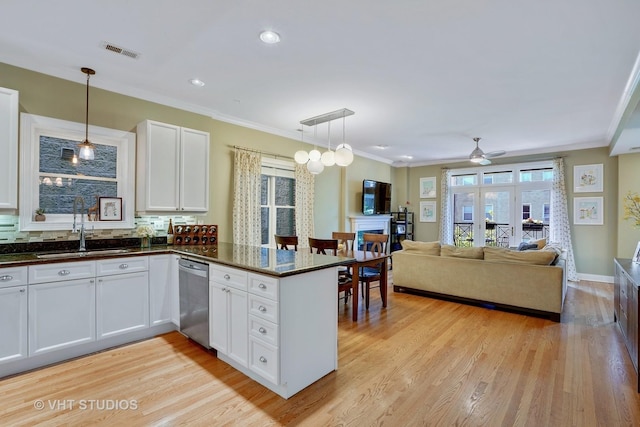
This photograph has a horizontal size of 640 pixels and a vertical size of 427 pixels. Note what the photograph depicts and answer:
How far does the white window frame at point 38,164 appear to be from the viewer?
303 cm

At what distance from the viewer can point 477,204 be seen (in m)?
7.79

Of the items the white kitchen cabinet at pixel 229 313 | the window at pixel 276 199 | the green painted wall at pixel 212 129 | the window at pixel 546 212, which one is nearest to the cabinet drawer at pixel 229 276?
the white kitchen cabinet at pixel 229 313

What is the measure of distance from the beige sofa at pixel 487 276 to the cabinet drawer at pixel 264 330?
3390mm

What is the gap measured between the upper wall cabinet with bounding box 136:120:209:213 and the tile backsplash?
0.95 ft

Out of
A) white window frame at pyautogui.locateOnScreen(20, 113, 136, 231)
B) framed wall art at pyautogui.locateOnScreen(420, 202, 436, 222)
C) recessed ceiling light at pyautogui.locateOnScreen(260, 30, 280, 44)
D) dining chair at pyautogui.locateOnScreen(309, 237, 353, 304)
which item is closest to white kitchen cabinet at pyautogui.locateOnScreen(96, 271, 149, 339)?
white window frame at pyautogui.locateOnScreen(20, 113, 136, 231)

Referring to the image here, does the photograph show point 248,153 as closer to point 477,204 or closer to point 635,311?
point 635,311

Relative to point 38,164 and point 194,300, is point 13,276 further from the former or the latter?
point 194,300

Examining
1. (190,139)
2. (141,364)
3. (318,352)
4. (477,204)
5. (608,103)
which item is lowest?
(141,364)

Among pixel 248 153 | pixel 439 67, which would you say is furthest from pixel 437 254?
pixel 248 153

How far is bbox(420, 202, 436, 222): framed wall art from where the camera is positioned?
8414mm

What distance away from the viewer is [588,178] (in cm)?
628

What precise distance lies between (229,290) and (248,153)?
110 inches

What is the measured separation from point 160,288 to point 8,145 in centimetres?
188

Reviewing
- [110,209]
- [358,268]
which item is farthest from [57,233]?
[358,268]
